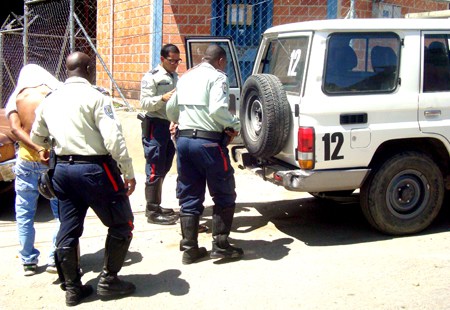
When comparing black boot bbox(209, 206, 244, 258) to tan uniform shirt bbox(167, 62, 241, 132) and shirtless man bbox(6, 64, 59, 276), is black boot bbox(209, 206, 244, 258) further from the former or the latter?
shirtless man bbox(6, 64, 59, 276)

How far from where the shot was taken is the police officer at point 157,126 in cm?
609

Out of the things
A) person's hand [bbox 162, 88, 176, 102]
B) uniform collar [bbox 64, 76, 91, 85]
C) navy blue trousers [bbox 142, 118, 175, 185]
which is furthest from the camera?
navy blue trousers [bbox 142, 118, 175, 185]

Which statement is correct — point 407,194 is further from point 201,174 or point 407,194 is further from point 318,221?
point 201,174

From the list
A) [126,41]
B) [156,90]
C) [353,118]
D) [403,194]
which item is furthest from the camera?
[126,41]

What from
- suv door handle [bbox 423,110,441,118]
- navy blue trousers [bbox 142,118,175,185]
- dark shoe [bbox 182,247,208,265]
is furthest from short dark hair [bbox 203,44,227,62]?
suv door handle [bbox 423,110,441,118]

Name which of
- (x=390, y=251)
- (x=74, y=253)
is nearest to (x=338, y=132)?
(x=390, y=251)

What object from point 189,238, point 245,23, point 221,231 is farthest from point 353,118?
point 245,23

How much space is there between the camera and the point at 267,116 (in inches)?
205

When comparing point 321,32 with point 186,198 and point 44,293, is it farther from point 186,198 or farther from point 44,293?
point 44,293

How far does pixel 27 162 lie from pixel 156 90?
1.83 meters

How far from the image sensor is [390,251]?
5.23m

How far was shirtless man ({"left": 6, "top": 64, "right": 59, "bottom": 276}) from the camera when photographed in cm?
475

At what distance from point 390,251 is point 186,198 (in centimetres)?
200

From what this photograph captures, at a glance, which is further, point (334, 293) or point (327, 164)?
point (327, 164)
